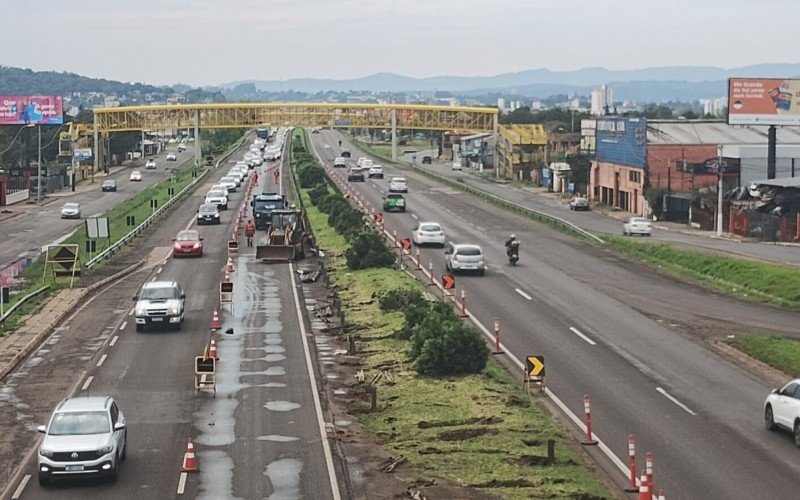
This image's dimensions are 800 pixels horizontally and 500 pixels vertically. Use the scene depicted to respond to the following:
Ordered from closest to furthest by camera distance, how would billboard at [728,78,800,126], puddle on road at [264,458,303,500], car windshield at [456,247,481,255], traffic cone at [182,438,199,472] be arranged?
puddle on road at [264,458,303,500] < traffic cone at [182,438,199,472] < car windshield at [456,247,481,255] < billboard at [728,78,800,126]

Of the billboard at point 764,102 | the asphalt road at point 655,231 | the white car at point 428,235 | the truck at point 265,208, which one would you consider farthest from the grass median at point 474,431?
the billboard at point 764,102

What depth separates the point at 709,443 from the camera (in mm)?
26125

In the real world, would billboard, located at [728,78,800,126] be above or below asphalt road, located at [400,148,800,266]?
above

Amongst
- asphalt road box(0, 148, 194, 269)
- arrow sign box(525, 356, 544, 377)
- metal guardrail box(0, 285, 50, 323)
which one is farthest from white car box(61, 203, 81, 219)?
arrow sign box(525, 356, 544, 377)

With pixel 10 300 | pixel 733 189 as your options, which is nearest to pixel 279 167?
pixel 733 189

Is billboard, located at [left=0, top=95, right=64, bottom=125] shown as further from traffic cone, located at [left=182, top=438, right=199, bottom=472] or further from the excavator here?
traffic cone, located at [left=182, top=438, right=199, bottom=472]

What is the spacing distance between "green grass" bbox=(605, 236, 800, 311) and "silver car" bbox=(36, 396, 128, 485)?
30125 millimetres

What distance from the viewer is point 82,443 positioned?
923 inches

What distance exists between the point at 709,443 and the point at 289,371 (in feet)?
41.5

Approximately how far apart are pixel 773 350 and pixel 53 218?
240ft

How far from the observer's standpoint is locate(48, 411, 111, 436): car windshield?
2389cm

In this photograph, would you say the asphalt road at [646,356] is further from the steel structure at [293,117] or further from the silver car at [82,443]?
the steel structure at [293,117]

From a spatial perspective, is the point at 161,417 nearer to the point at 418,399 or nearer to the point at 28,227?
the point at 418,399

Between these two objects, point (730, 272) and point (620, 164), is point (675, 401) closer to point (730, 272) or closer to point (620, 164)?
point (730, 272)
